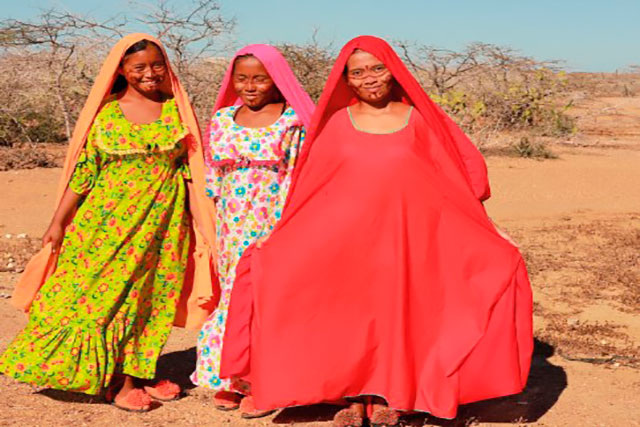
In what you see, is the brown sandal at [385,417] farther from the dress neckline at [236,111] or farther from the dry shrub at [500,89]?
the dry shrub at [500,89]

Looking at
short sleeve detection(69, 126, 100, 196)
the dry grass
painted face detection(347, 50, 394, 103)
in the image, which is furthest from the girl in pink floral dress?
the dry grass

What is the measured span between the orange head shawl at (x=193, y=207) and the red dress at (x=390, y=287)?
0.62 m

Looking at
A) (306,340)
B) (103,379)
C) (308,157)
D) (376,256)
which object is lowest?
(103,379)

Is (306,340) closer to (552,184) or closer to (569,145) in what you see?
(552,184)

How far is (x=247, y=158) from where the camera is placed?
163 inches

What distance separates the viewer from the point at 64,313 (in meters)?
4.33

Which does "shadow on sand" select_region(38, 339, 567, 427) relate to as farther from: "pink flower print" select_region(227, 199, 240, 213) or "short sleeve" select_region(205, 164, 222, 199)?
"short sleeve" select_region(205, 164, 222, 199)

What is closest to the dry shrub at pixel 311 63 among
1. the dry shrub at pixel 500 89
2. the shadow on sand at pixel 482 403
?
the dry shrub at pixel 500 89

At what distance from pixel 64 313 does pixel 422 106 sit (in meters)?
2.03

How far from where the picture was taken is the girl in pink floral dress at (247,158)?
4.14 meters

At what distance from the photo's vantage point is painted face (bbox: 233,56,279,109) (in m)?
4.11

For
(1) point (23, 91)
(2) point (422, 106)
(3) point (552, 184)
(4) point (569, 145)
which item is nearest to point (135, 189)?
(2) point (422, 106)

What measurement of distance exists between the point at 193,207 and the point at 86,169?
564mm

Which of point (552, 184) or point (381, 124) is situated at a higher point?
point (381, 124)
